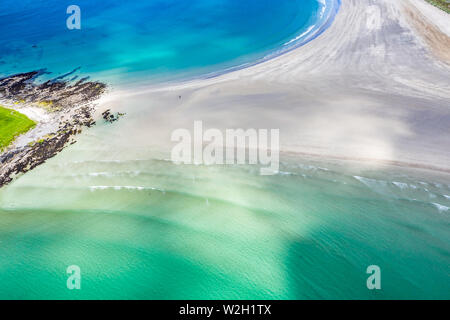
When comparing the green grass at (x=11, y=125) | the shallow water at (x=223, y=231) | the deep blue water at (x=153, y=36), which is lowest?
the shallow water at (x=223, y=231)

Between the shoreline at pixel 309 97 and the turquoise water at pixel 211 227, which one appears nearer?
the turquoise water at pixel 211 227

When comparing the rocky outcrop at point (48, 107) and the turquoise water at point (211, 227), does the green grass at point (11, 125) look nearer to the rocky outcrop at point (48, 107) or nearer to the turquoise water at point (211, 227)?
the rocky outcrop at point (48, 107)

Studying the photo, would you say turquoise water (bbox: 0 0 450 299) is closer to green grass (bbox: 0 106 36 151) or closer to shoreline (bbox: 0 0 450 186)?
shoreline (bbox: 0 0 450 186)

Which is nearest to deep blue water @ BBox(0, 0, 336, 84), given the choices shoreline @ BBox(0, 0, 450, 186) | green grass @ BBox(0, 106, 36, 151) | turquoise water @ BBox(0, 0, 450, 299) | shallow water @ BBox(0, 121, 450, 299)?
shoreline @ BBox(0, 0, 450, 186)

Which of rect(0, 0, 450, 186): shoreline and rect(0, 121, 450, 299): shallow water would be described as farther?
rect(0, 0, 450, 186): shoreline

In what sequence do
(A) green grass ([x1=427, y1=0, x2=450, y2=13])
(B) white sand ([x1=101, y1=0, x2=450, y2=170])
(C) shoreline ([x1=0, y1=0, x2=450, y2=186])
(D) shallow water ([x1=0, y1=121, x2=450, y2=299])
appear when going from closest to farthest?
(D) shallow water ([x1=0, y1=121, x2=450, y2=299]) → (C) shoreline ([x1=0, y1=0, x2=450, y2=186]) → (B) white sand ([x1=101, y1=0, x2=450, y2=170]) → (A) green grass ([x1=427, y1=0, x2=450, y2=13])

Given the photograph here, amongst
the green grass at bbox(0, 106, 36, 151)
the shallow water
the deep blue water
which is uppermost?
the deep blue water

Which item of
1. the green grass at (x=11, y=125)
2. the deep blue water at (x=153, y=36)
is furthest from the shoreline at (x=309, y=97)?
the deep blue water at (x=153, y=36)

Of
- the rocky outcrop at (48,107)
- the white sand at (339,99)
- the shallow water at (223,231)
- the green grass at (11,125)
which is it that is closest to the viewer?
the shallow water at (223,231)
